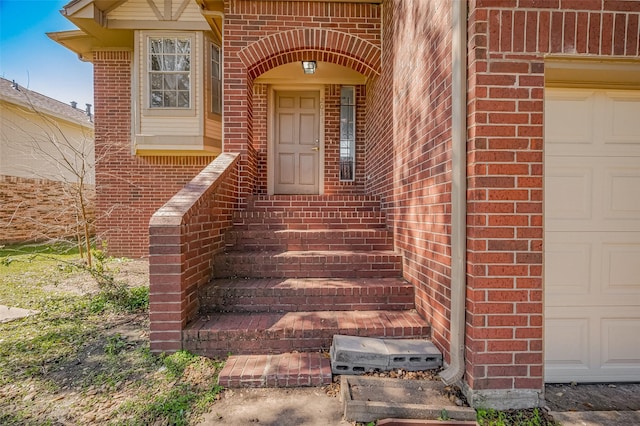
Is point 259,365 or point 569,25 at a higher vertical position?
point 569,25

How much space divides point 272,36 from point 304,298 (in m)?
3.54

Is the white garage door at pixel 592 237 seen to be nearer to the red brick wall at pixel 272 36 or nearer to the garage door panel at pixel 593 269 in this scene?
the garage door panel at pixel 593 269

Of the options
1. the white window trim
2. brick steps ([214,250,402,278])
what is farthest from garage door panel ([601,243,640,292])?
the white window trim

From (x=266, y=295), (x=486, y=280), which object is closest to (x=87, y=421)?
(x=266, y=295)

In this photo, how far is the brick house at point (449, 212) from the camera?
76.7 inches

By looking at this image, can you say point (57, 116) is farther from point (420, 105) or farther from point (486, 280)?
point (486, 280)

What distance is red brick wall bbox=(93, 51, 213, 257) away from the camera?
7.27 metres

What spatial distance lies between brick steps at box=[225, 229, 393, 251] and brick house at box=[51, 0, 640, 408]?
0.06 feet

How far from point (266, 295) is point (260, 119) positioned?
4043 millimetres

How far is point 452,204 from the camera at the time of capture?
207cm

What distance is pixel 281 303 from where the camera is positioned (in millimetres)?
2910

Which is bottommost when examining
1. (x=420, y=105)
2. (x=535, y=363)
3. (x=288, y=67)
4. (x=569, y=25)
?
(x=535, y=363)

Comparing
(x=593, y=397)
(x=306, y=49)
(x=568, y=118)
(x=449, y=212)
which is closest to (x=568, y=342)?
(x=593, y=397)

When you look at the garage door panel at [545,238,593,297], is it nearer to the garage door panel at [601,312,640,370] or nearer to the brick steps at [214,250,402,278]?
the garage door panel at [601,312,640,370]
